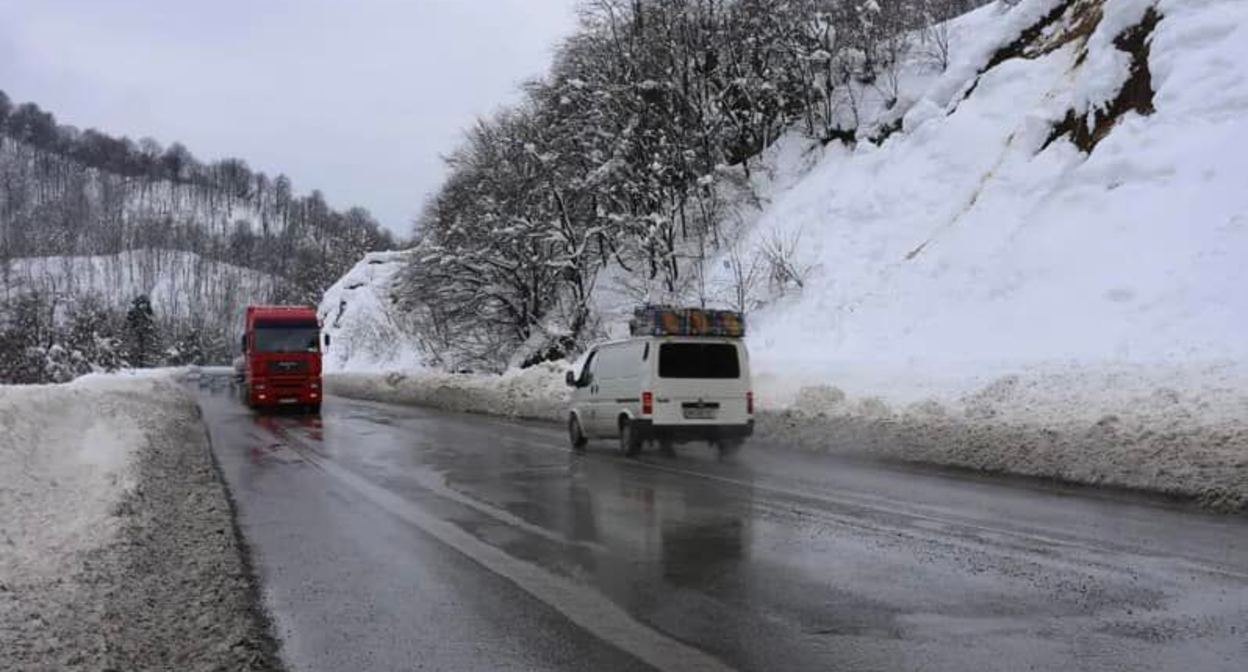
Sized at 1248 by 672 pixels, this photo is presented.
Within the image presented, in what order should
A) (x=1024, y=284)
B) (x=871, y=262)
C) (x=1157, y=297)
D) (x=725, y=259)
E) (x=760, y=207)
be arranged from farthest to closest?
(x=760, y=207)
(x=725, y=259)
(x=871, y=262)
(x=1024, y=284)
(x=1157, y=297)

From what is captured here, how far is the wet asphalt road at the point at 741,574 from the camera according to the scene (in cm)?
523

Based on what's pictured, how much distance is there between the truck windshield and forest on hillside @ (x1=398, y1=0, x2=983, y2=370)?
8.55m

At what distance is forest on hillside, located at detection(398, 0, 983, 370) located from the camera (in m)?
35.2

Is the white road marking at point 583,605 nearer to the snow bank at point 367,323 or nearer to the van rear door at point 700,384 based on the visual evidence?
the van rear door at point 700,384

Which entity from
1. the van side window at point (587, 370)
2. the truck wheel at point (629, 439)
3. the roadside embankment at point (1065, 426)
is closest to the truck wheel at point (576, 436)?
the van side window at point (587, 370)

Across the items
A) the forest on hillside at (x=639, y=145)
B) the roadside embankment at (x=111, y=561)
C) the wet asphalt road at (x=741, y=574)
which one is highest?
the forest on hillside at (x=639, y=145)

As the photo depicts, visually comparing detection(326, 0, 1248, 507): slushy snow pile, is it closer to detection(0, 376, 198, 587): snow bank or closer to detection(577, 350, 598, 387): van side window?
detection(577, 350, 598, 387): van side window

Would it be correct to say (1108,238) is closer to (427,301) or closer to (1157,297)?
(1157,297)

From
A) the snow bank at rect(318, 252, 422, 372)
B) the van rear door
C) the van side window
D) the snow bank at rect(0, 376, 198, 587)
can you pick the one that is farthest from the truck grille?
the snow bank at rect(318, 252, 422, 372)

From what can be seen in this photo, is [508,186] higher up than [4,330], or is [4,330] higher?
[508,186]

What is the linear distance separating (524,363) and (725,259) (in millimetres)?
11108

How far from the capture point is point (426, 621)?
5938 mm

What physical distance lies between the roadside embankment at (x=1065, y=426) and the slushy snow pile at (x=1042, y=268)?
0.04m

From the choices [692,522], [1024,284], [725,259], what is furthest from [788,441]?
[725,259]
